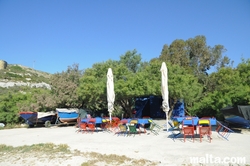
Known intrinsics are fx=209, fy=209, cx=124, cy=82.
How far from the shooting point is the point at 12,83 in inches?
2306

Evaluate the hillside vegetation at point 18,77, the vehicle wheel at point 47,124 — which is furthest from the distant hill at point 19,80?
the vehicle wheel at point 47,124

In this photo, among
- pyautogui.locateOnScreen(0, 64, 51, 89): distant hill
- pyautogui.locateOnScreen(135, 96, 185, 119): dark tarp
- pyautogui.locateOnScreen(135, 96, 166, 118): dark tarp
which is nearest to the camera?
pyautogui.locateOnScreen(135, 96, 185, 119): dark tarp

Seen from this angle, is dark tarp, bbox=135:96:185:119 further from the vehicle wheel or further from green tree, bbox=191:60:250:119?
the vehicle wheel

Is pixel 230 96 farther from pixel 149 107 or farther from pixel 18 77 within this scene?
pixel 18 77

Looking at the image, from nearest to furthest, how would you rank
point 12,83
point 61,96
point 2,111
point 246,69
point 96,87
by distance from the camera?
1. point 246,69
2. point 96,87
3. point 61,96
4. point 2,111
5. point 12,83

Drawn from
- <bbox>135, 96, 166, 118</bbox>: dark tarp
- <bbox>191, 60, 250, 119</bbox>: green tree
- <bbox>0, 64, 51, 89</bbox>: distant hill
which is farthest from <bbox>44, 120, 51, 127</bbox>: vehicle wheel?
<bbox>0, 64, 51, 89</bbox>: distant hill

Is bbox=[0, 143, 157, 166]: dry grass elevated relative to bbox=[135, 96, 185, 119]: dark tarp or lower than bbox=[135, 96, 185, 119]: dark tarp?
lower

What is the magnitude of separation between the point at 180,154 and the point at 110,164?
2.20 metres

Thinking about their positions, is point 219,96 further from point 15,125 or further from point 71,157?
point 15,125

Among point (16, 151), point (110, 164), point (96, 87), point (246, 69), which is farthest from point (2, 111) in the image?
point (246, 69)

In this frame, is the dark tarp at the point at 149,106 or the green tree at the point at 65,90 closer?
the green tree at the point at 65,90

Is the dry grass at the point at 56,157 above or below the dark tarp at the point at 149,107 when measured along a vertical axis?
below

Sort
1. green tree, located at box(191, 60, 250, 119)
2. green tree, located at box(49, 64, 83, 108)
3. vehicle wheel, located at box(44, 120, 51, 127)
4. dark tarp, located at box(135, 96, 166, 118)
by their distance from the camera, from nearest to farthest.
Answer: green tree, located at box(191, 60, 250, 119)
vehicle wheel, located at box(44, 120, 51, 127)
green tree, located at box(49, 64, 83, 108)
dark tarp, located at box(135, 96, 166, 118)

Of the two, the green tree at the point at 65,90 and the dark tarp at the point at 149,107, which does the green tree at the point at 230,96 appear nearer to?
the dark tarp at the point at 149,107
